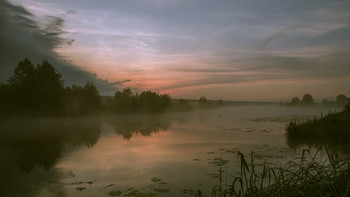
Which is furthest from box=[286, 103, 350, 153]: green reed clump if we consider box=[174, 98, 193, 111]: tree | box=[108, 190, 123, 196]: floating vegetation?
box=[174, 98, 193, 111]: tree

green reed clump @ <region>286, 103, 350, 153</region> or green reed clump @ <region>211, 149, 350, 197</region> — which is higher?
green reed clump @ <region>211, 149, 350, 197</region>

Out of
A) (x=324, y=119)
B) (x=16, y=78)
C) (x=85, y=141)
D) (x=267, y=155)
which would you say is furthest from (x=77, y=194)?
(x=16, y=78)

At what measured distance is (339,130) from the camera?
43.2ft

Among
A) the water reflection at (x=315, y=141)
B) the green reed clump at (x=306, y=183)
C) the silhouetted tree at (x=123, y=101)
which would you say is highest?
the silhouetted tree at (x=123, y=101)

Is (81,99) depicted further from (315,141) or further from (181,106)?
(315,141)

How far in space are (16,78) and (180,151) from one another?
83.2 feet

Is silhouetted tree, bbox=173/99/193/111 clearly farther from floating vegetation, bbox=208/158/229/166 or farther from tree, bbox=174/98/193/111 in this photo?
floating vegetation, bbox=208/158/229/166

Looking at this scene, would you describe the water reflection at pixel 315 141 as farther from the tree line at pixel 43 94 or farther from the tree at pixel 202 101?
the tree at pixel 202 101

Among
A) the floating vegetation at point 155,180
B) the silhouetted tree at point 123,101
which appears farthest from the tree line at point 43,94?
the floating vegetation at point 155,180

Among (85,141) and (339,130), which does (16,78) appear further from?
(339,130)

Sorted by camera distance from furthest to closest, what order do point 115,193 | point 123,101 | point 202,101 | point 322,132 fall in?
point 202,101 → point 123,101 → point 322,132 → point 115,193

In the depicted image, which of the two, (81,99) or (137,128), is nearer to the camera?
(137,128)

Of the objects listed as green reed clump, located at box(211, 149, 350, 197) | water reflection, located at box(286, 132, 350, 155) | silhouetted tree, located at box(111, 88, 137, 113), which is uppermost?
silhouetted tree, located at box(111, 88, 137, 113)

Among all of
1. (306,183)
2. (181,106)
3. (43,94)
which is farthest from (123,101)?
(306,183)
